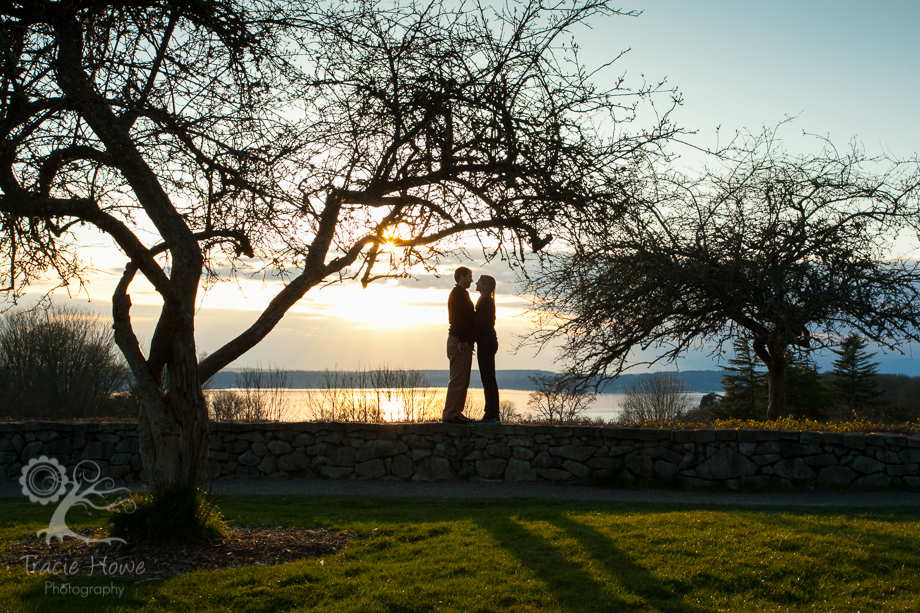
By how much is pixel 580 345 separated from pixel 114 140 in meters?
8.34

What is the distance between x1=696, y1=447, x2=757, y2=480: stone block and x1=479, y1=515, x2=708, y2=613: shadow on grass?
3.94m

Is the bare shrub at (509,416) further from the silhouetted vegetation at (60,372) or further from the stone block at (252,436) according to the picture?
the silhouetted vegetation at (60,372)

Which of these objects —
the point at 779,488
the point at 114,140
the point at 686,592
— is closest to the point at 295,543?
the point at 686,592

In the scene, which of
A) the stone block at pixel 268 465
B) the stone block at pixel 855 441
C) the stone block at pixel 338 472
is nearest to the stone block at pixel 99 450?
the stone block at pixel 268 465

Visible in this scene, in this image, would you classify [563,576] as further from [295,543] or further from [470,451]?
[470,451]

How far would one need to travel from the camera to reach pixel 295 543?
555 cm

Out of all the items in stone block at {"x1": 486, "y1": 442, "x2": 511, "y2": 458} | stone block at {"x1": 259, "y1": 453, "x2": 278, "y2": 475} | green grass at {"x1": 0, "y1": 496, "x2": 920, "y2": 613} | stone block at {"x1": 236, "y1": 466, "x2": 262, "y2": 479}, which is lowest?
stone block at {"x1": 236, "y1": 466, "x2": 262, "y2": 479}

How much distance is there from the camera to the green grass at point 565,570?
13.5ft

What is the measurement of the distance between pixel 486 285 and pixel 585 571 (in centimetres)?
475

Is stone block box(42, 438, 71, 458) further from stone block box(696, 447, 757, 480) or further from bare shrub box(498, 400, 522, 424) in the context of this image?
stone block box(696, 447, 757, 480)

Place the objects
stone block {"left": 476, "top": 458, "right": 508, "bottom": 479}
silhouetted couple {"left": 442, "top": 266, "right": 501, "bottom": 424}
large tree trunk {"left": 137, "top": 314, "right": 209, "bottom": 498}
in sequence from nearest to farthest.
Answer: large tree trunk {"left": 137, "top": 314, "right": 209, "bottom": 498}
silhouetted couple {"left": 442, "top": 266, "right": 501, "bottom": 424}
stone block {"left": 476, "top": 458, "right": 508, "bottom": 479}

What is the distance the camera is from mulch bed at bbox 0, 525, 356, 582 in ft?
15.6

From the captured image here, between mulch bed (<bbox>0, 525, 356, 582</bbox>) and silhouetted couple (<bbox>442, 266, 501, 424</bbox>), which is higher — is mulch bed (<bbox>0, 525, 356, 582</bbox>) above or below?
below

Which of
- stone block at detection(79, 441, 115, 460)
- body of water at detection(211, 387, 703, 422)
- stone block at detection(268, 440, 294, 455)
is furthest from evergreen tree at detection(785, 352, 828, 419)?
→ stone block at detection(79, 441, 115, 460)
